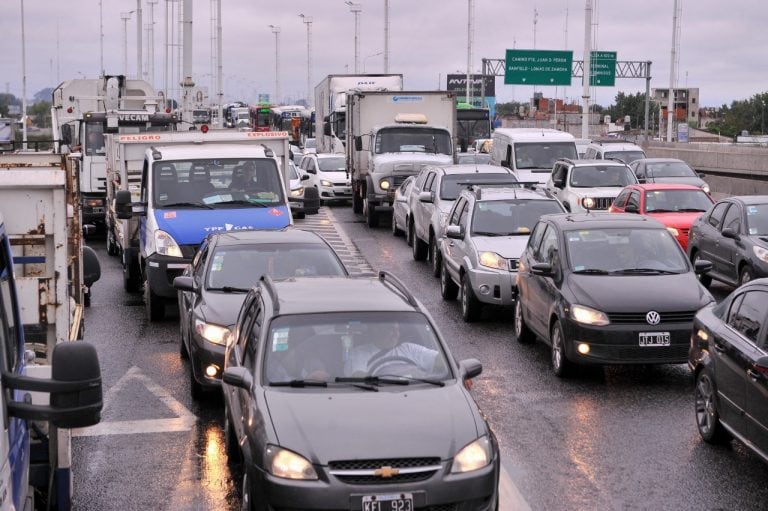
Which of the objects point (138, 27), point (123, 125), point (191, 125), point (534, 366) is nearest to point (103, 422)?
point (534, 366)

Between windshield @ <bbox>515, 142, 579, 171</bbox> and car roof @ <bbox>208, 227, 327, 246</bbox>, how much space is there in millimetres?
20089

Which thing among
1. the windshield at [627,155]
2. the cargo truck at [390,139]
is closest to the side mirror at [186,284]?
the cargo truck at [390,139]

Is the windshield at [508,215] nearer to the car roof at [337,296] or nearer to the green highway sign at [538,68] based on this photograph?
the car roof at [337,296]

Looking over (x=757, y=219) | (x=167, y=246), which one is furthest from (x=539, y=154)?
(x=167, y=246)

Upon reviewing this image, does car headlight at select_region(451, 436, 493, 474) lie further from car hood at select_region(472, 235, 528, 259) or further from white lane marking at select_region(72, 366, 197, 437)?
car hood at select_region(472, 235, 528, 259)

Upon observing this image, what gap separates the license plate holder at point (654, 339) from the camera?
40.5ft

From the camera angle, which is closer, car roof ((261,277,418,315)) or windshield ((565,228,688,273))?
car roof ((261,277,418,315))

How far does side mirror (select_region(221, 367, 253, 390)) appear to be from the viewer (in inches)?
317

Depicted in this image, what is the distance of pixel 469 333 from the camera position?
1602cm

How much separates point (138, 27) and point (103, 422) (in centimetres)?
5372

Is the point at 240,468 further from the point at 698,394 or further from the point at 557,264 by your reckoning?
the point at 557,264

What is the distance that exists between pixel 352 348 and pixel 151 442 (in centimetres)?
296

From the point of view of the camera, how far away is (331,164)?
3953 cm

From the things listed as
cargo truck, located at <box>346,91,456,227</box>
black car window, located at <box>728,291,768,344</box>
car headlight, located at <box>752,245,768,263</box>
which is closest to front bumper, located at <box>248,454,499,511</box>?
black car window, located at <box>728,291,768,344</box>
